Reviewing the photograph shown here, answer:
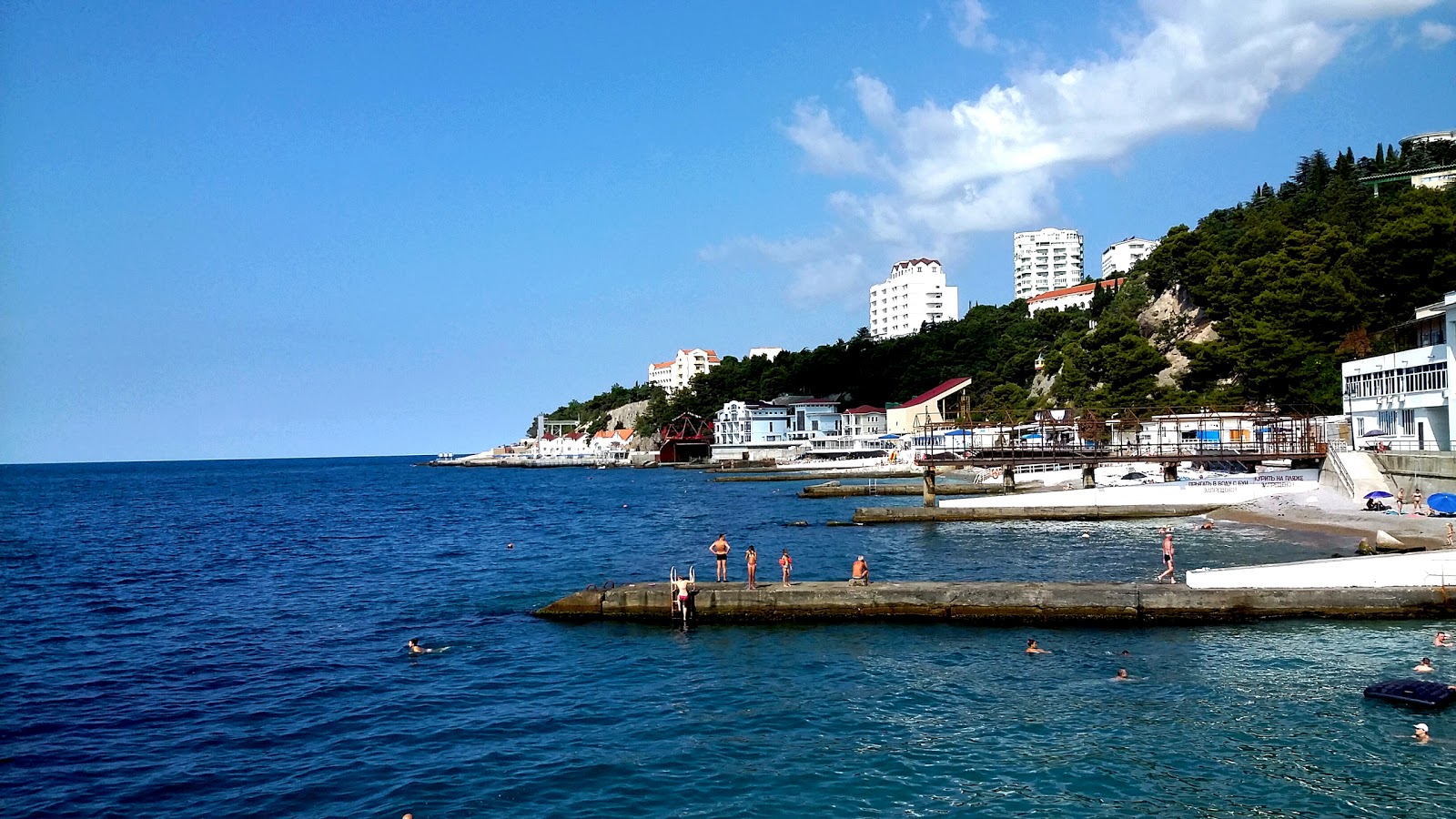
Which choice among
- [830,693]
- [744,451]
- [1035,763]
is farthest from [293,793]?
[744,451]

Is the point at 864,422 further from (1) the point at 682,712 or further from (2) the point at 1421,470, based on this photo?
(1) the point at 682,712

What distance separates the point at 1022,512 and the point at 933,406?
83.2m

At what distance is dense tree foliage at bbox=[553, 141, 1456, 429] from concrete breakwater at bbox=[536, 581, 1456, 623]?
4703cm

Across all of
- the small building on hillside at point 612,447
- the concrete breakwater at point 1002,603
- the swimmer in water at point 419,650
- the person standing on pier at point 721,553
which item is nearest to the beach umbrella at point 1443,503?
the concrete breakwater at point 1002,603

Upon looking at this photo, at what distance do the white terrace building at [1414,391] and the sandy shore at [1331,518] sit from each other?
5234 millimetres

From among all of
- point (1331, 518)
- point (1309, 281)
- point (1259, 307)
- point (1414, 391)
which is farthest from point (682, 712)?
point (1259, 307)

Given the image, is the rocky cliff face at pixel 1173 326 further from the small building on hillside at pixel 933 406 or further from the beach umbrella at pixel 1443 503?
the beach umbrella at pixel 1443 503

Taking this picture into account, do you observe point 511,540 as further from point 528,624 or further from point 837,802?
point 837,802

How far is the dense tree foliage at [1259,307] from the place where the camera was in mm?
71000

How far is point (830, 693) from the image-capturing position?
66.0ft

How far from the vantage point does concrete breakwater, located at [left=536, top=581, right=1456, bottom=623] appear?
2461 centimetres

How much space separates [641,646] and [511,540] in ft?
101

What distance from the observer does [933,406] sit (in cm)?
13462

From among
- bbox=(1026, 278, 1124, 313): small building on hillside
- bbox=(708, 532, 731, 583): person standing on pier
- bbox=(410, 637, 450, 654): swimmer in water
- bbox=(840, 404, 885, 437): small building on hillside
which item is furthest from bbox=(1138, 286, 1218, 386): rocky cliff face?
bbox=(410, 637, 450, 654): swimmer in water
